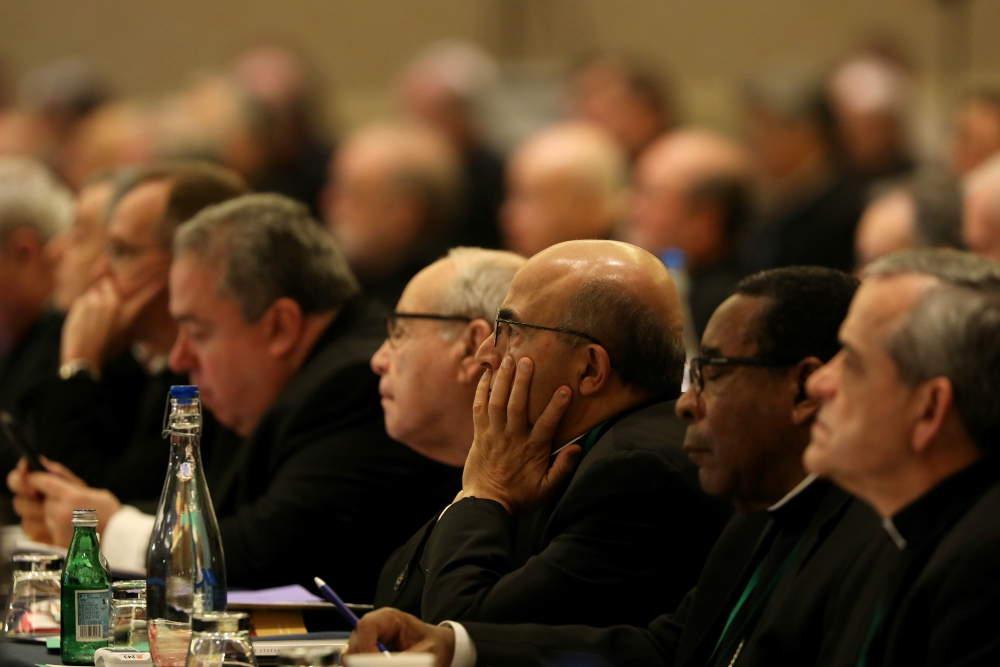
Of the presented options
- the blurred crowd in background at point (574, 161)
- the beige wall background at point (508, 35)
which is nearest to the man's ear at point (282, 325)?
the blurred crowd in background at point (574, 161)

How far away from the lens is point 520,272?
113 inches

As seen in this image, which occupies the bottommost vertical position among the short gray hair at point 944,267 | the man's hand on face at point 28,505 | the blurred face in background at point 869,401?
the man's hand on face at point 28,505

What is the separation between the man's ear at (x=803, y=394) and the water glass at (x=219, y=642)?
3.22 feet

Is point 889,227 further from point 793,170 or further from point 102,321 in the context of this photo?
point 793,170

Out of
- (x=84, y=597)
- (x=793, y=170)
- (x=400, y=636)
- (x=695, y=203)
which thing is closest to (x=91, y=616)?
(x=84, y=597)

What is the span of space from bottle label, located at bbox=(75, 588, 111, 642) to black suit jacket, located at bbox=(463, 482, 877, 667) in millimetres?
717

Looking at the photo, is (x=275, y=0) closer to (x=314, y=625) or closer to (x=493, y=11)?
(x=493, y=11)

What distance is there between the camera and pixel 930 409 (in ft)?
6.65

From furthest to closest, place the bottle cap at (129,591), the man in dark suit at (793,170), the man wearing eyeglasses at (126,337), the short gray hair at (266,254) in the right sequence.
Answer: the man in dark suit at (793,170) → the man wearing eyeglasses at (126,337) → the short gray hair at (266,254) → the bottle cap at (129,591)

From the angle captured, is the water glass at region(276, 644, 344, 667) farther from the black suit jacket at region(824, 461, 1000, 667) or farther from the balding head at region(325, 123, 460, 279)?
the balding head at region(325, 123, 460, 279)

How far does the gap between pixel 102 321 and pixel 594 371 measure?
2.35 m

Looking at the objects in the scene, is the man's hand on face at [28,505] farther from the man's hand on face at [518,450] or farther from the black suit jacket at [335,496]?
the man's hand on face at [518,450]

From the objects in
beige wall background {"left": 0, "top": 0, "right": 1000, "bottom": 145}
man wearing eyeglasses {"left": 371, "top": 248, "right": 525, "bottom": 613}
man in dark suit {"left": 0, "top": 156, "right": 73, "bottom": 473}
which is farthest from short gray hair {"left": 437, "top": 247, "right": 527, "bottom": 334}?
beige wall background {"left": 0, "top": 0, "right": 1000, "bottom": 145}

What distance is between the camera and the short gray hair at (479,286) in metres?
3.27
